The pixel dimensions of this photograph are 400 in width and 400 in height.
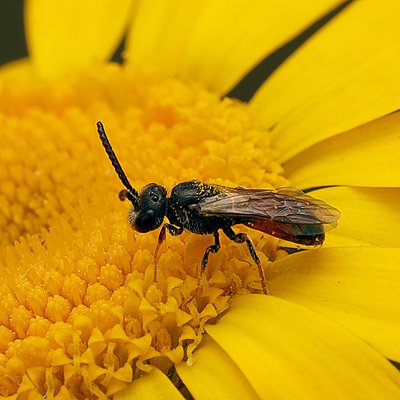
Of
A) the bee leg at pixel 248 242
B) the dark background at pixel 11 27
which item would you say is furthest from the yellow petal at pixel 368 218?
the dark background at pixel 11 27

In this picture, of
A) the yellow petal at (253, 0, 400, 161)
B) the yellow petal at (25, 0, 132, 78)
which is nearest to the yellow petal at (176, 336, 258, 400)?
the yellow petal at (253, 0, 400, 161)

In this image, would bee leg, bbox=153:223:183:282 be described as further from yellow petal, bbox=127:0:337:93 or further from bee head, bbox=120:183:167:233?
yellow petal, bbox=127:0:337:93

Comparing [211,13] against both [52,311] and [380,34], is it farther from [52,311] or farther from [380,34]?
[52,311]

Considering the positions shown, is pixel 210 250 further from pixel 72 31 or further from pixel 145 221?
pixel 72 31

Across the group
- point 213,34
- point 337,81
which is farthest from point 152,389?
point 213,34

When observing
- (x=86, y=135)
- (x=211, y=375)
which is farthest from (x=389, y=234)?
(x=86, y=135)

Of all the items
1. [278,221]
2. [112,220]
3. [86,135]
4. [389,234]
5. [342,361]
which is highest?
[86,135]
